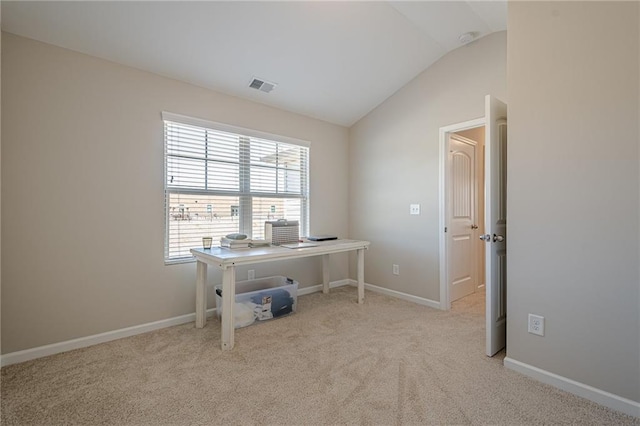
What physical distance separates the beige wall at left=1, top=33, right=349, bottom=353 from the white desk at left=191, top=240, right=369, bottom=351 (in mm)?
217

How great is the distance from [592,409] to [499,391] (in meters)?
0.44

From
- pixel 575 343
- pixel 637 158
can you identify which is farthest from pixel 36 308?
pixel 637 158

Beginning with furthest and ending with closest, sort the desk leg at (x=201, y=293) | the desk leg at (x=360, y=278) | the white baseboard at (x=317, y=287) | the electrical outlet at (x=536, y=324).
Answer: the white baseboard at (x=317, y=287), the desk leg at (x=360, y=278), the desk leg at (x=201, y=293), the electrical outlet at (x=536, y=324)

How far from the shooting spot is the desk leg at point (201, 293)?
2701mm

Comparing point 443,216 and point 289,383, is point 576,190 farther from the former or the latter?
point 289,383

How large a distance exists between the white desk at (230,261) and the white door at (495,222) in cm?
143

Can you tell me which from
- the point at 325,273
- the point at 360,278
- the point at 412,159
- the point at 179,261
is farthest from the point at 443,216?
the point at 179,261

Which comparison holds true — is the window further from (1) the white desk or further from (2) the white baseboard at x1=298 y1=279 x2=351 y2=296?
Answer: (2) the white baseboard at x1=298 y1=279 x2=351 y2=296

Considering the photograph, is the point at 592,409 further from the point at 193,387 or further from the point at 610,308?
the point at 193,387

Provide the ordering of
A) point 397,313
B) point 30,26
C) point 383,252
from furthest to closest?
point 383,252, point 397,313, point 30,26

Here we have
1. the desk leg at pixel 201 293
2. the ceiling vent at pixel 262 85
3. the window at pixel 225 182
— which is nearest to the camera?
the desk leg at pixel 201 293

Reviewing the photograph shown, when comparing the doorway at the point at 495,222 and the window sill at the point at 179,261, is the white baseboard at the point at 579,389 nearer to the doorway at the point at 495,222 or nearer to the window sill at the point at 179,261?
the doorway at the point at 495,222

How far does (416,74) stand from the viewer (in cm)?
341

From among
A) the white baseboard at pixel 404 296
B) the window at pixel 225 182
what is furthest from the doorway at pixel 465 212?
the window at pixel 225 182
